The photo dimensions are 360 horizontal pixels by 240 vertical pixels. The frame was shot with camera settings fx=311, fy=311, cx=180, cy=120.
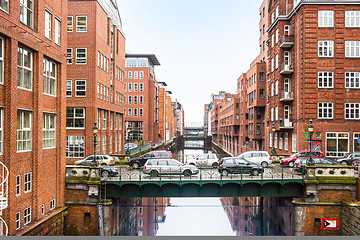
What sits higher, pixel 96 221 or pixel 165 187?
pixel 165 187

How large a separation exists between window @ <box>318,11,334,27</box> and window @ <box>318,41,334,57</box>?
6.77ft

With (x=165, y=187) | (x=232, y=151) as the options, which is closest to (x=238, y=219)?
(x=165, y=187)

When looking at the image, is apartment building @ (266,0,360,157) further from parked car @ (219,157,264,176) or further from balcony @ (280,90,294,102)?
parked car @ (219,157,264,176)

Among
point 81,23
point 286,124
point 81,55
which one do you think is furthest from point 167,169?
point 81,23

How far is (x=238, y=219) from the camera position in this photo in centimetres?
3691

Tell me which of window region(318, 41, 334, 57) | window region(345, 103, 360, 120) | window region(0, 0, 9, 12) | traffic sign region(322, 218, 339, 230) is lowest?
traffic sign region(322, 218, 339, 230)

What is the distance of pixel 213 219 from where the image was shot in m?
39.2

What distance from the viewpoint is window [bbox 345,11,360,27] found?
116ft

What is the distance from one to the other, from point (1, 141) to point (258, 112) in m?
48.5

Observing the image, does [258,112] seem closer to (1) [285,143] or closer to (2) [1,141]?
(1) [285,143]

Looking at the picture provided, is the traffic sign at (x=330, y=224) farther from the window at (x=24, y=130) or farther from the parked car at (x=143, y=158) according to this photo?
the window at (x=24, y=130)

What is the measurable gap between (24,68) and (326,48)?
104 ft

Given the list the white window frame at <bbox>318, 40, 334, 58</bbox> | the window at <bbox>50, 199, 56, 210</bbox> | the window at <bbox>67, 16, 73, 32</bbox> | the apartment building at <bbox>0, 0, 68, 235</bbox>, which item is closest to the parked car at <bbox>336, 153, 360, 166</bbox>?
the white window frame at <bbox>318, 40, 334, 58</bbox>

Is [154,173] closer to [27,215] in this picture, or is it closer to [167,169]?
[167,169]
